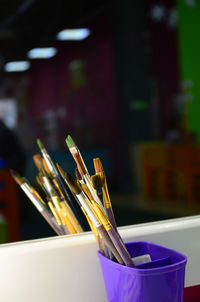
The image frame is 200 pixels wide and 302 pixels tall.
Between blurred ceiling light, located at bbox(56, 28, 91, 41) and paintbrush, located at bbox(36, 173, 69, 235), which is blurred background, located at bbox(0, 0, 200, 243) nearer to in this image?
blurred ceiling light, located at bbox(56, 28, 91, 41)

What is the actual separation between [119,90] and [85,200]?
3.87 m

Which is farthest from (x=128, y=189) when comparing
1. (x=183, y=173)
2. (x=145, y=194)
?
(x=183, y=173)

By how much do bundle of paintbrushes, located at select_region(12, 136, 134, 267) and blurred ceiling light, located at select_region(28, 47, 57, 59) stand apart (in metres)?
3.35

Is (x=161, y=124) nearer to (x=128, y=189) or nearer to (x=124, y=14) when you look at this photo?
(x=128, y=189)

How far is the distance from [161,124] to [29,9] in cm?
172

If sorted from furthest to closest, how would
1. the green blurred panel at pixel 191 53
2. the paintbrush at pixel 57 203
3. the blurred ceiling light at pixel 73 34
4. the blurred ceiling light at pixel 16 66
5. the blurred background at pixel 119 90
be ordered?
1. the green blurred panel at pixel 191 53
2. the blurred ceiling light at pixel 73 34
3. the blurred background at pixel 119 90
4. the blurred ceiling light at pixel 16 66
5. the paintbrush at pixel 57 203

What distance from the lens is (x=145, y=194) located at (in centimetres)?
422

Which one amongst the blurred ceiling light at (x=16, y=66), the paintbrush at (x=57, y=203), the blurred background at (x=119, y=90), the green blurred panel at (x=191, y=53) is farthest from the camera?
the green blurred panel at (x=191, y=53)

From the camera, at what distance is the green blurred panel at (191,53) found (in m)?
4.16

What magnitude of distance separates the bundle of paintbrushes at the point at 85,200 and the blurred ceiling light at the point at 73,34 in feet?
11.9

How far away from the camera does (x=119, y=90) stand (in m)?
4.26

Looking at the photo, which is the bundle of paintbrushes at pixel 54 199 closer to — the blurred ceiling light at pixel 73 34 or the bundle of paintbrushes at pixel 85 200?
the bundle of paintbrushes at pixel 85 200

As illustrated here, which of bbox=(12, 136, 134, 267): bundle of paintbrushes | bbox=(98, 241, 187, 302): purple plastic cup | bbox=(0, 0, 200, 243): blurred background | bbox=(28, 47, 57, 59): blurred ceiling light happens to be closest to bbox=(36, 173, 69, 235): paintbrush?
bbox=(12, 136, 134, 267): bundle of paintbrushes

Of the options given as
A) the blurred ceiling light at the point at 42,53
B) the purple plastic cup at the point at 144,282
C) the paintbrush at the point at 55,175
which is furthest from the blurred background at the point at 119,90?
the purple plastic cup at the point at 144,282
